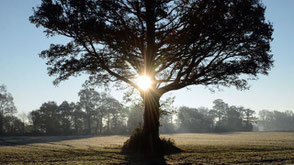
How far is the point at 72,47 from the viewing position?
1463 centimetres

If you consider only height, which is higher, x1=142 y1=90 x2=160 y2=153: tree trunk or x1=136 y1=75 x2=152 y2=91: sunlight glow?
x1=136 y1=75 x2=152 y2=91: sunlight glow

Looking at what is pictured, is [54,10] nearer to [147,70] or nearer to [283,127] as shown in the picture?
[147,70]

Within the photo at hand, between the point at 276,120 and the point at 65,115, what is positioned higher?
the point at 65,115

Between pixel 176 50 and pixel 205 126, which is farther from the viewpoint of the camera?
pixel 205 126

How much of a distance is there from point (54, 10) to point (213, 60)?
32.5 ft

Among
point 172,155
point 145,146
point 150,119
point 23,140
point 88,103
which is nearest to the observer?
point 172,155

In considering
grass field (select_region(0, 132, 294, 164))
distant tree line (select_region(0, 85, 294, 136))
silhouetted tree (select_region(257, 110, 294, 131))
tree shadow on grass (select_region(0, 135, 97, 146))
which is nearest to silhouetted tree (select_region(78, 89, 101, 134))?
distant tree line (select_region(0, 85, 294, 136))

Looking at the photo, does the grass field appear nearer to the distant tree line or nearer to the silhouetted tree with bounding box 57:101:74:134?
the distant tree line

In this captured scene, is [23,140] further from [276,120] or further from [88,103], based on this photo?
[276,120]

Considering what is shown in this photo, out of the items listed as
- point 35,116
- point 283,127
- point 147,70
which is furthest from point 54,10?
point 283,127

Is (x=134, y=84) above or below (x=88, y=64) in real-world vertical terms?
below

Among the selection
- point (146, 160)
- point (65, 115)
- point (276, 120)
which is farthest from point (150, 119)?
point (276, 120)

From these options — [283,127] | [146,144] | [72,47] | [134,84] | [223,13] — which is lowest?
[283,127]

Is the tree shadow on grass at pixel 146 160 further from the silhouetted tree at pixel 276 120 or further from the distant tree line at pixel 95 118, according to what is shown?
the silhouetted tree at pixel 276 120
